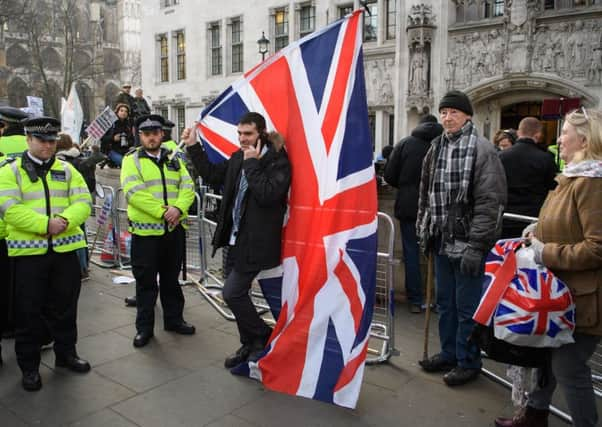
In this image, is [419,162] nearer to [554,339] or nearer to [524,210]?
[524,210]

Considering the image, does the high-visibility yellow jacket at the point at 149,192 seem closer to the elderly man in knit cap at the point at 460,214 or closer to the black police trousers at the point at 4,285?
the black police trousers at the point at 4,285

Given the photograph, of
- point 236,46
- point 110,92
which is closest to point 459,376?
point 236,46

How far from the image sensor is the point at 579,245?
9.18ft

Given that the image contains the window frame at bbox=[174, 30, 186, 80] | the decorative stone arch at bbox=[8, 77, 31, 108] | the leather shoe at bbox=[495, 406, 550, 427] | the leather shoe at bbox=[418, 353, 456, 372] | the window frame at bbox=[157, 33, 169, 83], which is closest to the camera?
the leather shoe at bbox=[495, 406, 550, 427]

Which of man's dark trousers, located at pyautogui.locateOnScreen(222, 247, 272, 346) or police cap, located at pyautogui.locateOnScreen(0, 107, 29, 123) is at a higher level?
police cap, located at pyautogui.locateOnScreen(0, 107, 29, 123)

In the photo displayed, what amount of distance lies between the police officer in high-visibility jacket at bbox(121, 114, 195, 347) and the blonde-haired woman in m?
3.26

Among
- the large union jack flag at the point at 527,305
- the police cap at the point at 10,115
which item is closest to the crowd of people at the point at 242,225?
the large union jack flag at the point at 527,305

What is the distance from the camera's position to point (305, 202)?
396 cm

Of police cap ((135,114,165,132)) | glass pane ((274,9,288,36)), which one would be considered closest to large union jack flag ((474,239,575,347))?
police cap ((135,114,165,132))

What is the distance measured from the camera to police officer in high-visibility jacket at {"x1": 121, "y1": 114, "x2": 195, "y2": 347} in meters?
4.96

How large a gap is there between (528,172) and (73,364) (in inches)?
176

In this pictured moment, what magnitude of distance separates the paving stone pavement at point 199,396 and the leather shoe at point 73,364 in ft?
0.23

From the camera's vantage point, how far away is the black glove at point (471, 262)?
12.3 ft

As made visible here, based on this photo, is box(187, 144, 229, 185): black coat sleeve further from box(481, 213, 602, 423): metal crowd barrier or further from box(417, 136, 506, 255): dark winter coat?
Answer: box(481, 213, 602, 423): metal crowd barrier
